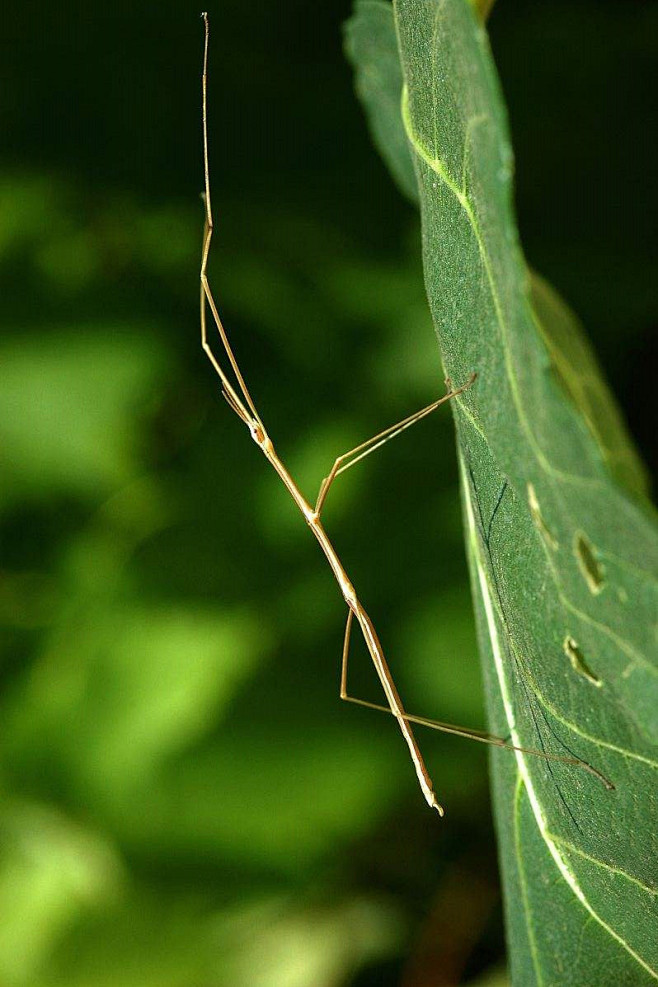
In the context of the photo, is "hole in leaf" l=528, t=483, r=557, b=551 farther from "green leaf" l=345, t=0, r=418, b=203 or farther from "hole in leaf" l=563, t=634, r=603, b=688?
"green leaf" l=345, t=0, r=418, b=203

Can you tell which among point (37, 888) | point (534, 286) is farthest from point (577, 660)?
point (37, 888)

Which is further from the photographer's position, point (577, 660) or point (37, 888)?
point (37, 888)

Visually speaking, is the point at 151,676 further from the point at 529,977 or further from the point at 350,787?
the point at 529,977

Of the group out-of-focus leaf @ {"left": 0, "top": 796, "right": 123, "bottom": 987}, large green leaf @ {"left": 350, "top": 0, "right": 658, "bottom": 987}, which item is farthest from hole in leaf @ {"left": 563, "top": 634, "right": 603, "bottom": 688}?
out-of-focus leaf @ {"left": 0, "top": 796, "right": 123, "bottom": 987}

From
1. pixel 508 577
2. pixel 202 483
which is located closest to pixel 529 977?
pixel 508 577

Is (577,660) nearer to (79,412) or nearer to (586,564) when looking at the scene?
(586,564)

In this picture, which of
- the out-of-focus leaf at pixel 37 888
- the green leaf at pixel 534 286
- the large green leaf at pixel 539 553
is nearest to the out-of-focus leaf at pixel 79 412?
the out-of-focus leaf at pixel 37 888

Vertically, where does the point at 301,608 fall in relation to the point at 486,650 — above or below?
→ below

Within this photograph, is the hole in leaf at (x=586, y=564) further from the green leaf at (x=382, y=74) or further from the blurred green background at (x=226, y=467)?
the blurred green background at (x=226, y=467)
